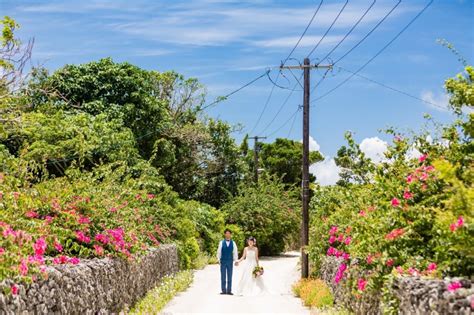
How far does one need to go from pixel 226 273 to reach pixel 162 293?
3.06 m

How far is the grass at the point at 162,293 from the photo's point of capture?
15979 millimetres

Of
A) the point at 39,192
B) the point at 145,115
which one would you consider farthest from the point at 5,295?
the point at 145,115

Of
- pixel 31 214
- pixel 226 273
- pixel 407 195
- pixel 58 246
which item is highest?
pixel 407 195

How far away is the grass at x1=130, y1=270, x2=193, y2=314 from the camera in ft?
52.4

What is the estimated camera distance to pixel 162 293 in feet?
62.0

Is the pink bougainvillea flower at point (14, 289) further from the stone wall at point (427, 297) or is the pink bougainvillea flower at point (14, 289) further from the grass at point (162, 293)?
the grass at point (162, 293)

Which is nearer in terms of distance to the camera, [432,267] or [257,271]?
[432,267]

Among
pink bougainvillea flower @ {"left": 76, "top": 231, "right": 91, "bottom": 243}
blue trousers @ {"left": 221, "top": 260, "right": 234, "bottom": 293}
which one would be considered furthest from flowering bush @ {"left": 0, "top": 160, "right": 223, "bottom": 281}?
blue trousers @ {"left": 221, "top": 260, "right": 234, "bottom": 293}

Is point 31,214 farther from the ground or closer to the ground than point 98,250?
farther from the ground

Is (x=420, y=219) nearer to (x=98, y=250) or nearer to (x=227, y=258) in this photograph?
(x=98, y=250)

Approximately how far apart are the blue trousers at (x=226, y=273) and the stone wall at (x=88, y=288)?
2032 millimetres

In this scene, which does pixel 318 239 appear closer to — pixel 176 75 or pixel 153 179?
pixel 153 179

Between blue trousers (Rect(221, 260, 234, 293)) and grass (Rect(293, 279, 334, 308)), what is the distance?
1.98 meters

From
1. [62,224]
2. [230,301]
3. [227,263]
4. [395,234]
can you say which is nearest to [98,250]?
[62,224]
